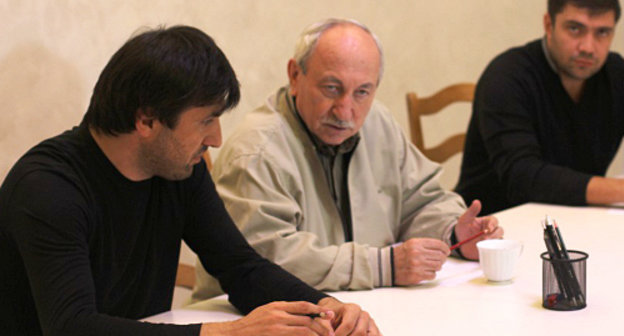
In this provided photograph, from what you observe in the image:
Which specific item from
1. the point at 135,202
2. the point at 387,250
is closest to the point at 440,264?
the point at 387,250

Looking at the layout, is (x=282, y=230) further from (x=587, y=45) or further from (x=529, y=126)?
(x=587, y=45)

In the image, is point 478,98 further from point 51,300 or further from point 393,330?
point 51,300

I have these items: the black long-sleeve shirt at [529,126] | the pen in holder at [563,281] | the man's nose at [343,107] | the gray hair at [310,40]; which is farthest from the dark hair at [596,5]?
the pen in holder at [563,281]

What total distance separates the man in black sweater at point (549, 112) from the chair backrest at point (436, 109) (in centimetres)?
24

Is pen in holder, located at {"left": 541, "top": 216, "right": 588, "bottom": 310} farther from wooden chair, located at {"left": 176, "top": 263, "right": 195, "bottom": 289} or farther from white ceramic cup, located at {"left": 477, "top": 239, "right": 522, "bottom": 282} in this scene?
wooden chair, located at {"left": 176, "top": 263, "right": 195, "bottom": 289}

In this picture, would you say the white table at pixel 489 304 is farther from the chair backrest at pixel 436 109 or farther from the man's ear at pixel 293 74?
the chair backrest at pixel 436 109

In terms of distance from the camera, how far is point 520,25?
421cm

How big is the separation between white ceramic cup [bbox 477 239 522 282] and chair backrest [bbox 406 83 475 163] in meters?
1.38

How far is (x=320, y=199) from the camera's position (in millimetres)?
1873

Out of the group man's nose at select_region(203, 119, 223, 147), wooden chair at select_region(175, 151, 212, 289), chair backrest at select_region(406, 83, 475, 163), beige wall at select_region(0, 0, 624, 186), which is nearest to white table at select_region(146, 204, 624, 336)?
man's nose at select_region(203, 119, 223, 147)

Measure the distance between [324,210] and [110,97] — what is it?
71 cm

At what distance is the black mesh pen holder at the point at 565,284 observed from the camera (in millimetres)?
1392

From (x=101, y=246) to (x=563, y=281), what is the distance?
33.3 inches

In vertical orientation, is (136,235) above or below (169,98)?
below
